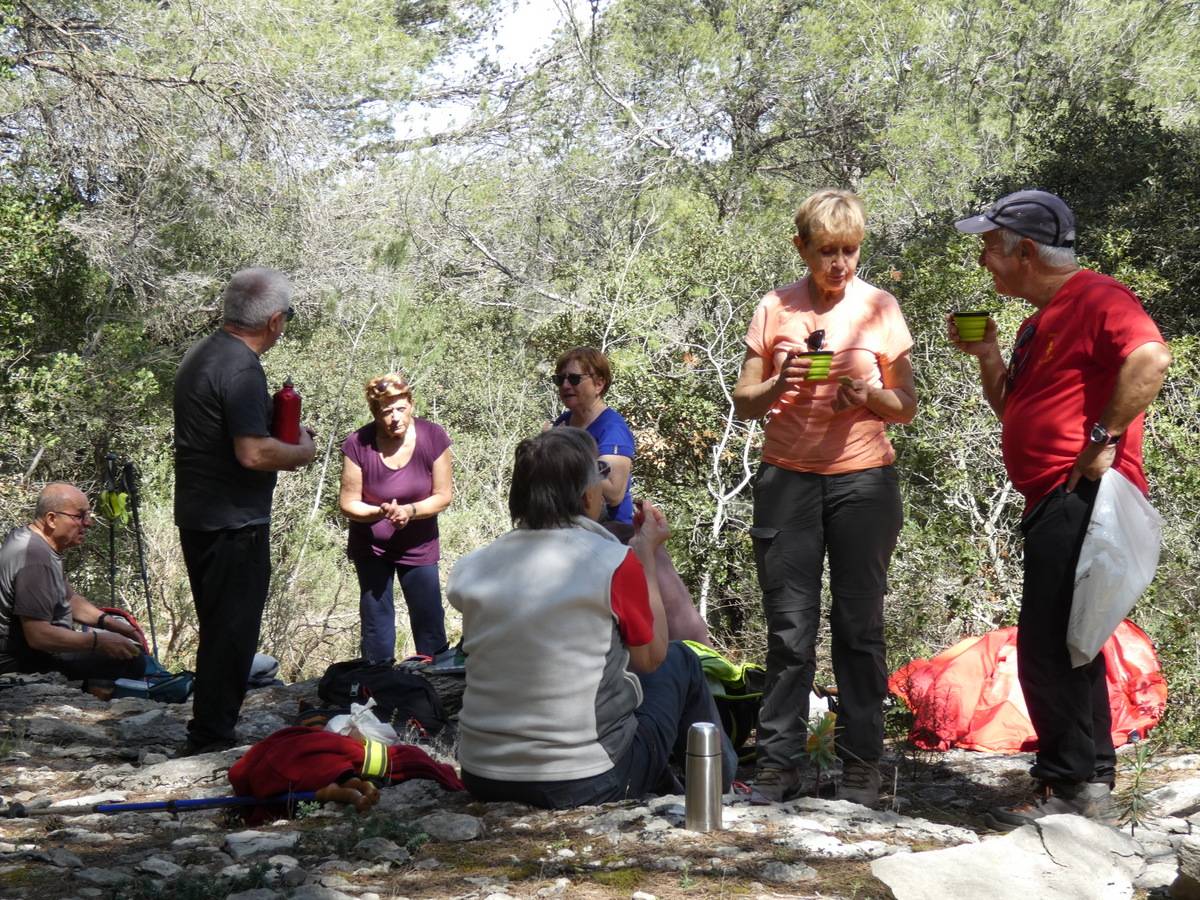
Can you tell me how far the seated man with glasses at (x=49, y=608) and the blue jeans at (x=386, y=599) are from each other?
1305 millimetres

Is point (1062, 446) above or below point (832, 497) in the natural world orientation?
above

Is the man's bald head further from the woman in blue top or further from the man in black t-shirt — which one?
the woman in blue top

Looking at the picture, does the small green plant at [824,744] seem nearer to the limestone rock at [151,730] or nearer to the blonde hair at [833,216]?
the blonde hair at [833,216]

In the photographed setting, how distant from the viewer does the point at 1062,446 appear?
3.23m

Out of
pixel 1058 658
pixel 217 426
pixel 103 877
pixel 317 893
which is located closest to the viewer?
pixel 317 893

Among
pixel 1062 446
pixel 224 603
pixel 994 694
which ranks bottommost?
pixel 994 694

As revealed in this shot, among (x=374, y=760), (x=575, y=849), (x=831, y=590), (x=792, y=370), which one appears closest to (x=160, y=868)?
(x=374, y=760)

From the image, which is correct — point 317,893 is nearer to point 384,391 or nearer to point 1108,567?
point 1108,567

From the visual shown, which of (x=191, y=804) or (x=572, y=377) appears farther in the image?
(x=572, y=377)

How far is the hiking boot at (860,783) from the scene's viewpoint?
11.8 ft

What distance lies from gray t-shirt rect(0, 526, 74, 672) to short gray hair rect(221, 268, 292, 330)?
216 centimetres

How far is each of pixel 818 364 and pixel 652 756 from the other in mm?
1192

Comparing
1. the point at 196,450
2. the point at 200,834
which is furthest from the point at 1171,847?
the point at 196,450

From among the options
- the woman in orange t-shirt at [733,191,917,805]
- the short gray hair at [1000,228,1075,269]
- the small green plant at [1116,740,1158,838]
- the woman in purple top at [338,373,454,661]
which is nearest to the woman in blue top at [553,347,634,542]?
the woman in purple top at [338,373,454,661]
